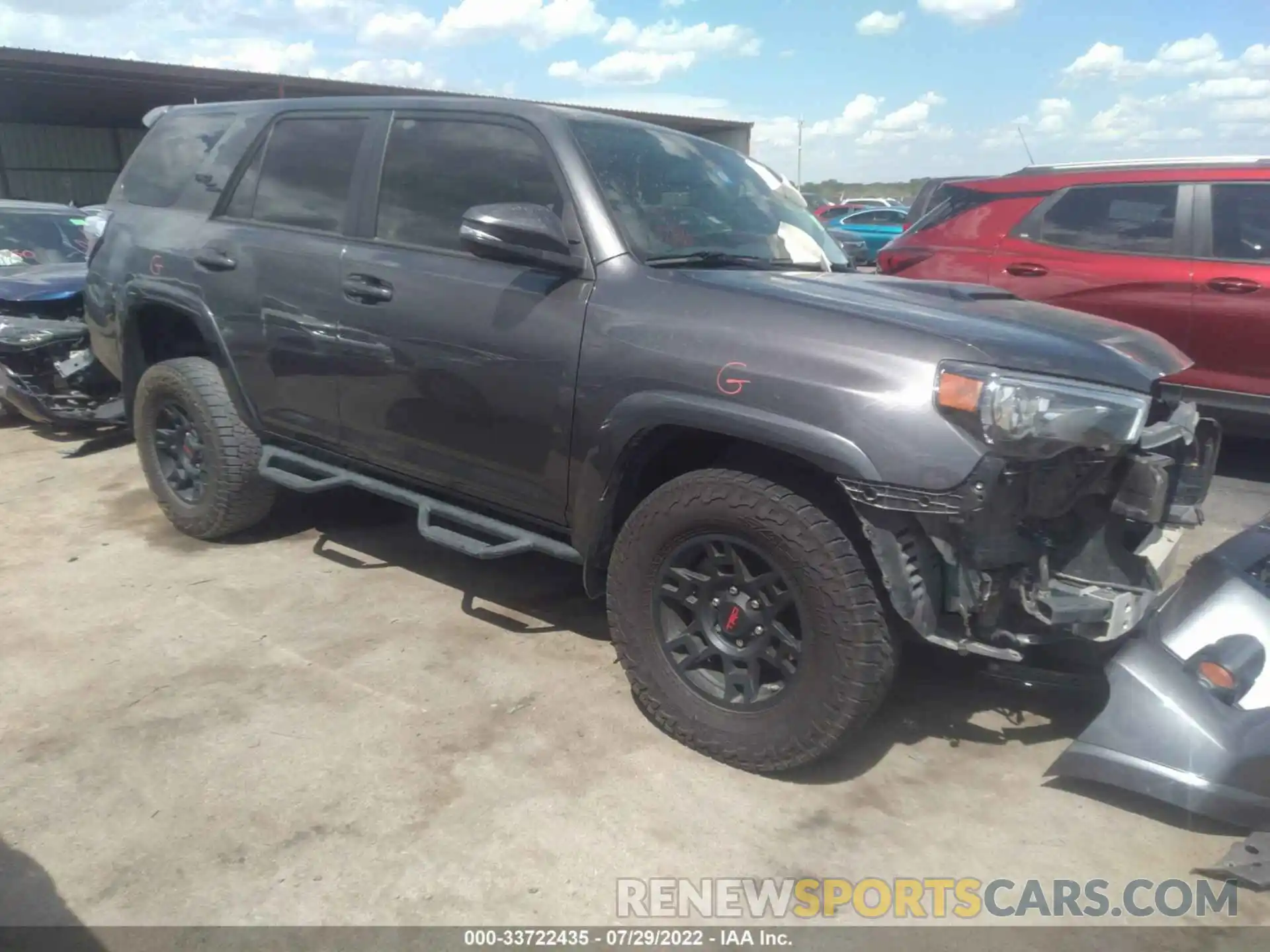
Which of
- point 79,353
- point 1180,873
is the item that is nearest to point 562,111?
point 1180,873

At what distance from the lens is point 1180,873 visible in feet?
8.21

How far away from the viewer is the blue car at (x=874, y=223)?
719 inches

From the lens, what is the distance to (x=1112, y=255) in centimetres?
576

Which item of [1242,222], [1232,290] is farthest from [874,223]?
[1232,290]

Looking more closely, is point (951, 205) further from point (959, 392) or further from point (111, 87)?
point (111, 87)

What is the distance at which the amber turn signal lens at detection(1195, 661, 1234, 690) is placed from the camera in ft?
8.24

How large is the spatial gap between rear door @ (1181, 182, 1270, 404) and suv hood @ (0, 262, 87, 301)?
670 centimetres

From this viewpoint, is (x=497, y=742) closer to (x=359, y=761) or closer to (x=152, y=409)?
(x=359, y=761)

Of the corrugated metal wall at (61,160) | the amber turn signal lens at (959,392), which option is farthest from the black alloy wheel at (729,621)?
the corrugated metal wall at (61,160)

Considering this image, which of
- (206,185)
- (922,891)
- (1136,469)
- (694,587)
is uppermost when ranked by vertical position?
(206,185)

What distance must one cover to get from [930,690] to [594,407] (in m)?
1.56

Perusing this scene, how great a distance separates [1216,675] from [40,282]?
708 cm

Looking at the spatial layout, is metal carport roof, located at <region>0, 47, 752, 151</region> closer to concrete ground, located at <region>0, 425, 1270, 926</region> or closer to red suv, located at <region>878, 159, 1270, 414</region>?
red suv, located at <region>878, 159, 1270, 414</region>

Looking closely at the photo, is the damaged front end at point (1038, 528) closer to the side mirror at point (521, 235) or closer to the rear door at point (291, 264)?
the side mirror at point (521, 235)
